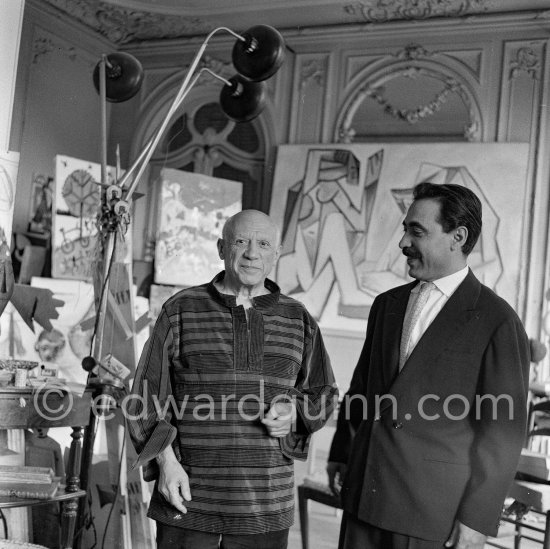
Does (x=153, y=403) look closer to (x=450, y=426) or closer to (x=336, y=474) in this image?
(x=336, y=474)

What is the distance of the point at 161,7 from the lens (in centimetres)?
660

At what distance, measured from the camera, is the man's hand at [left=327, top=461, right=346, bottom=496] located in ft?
6.79

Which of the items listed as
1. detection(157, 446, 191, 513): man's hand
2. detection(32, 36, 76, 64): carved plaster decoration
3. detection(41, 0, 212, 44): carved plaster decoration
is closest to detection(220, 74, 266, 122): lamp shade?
detection(157, 446, 191, 513): man's hand

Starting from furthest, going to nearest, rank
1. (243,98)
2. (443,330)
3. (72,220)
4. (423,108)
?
(423,108), (72,220), (243,98), (443,330)

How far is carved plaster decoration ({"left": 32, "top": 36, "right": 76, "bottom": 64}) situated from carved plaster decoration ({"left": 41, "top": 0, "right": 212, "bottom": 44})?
0.29 metres

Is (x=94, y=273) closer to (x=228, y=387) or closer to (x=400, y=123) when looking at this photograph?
(x=228, y=387)

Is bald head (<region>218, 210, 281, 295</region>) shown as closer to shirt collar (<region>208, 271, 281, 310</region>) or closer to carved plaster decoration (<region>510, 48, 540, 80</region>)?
shirt collar (<region>208, 271, 281, 310</region>)

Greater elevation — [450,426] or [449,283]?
[449,283]

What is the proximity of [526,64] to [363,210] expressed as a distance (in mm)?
1646

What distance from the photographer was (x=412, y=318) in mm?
1972

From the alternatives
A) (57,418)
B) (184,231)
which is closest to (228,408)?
(57,418)

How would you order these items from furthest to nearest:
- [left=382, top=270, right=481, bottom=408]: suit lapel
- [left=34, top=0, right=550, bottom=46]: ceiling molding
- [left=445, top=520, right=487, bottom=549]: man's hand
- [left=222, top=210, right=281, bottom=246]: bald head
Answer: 1. [left=34, top=0, right=550, bottom=46]: ceiling molding
2. [left=222, top=210, right=281, bottom=246]: bald head
3. [left=382, top=270, right=481, bottom=408]: suit lapel
4. [left=445, top=520, right=487, bottom=549]: man's hand

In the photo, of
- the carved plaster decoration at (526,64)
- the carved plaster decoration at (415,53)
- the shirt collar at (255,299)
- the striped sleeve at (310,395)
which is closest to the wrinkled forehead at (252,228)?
the shirt collar at (255,299)

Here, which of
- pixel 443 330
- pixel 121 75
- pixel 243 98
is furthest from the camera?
pixel 243 98
